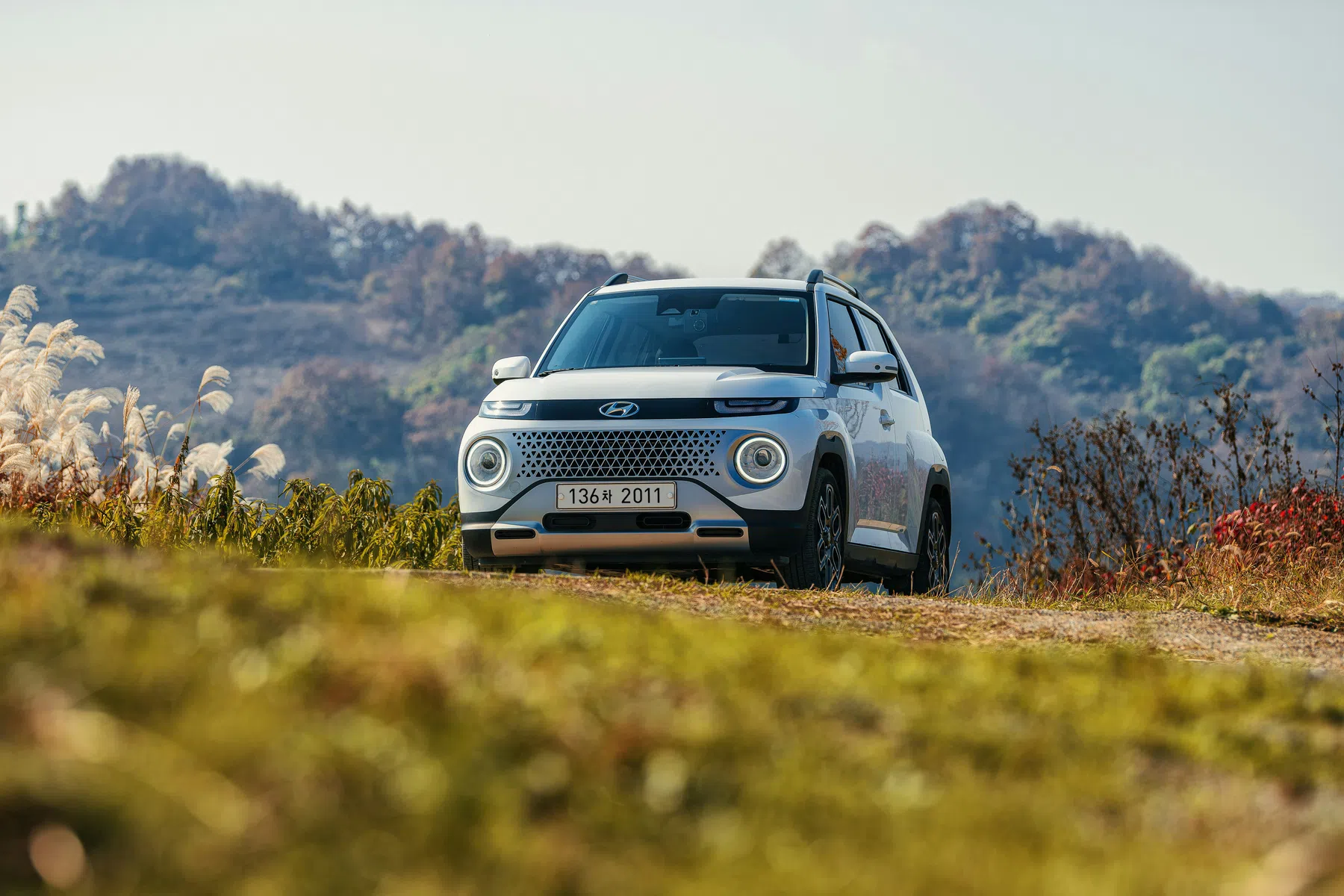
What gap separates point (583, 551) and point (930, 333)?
437 ft

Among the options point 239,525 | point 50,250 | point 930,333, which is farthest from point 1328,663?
point 50,250

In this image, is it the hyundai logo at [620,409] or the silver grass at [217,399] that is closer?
the hyundai logo at [620,409]

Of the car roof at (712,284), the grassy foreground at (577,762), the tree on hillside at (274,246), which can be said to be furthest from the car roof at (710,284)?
the tree on hillside at (274,246)

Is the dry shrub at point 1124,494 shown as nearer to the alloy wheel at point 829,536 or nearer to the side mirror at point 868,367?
the side mirror at point 868,367

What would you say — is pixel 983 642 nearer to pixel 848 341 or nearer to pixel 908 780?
pixel 908 780

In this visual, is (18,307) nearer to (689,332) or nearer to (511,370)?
(511,370)

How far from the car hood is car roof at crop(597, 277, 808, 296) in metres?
0.94

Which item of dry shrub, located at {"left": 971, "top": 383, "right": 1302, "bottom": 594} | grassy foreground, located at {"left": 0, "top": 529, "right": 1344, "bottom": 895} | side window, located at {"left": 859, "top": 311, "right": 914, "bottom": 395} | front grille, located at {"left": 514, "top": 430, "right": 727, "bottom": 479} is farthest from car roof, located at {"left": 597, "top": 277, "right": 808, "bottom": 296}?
grassy foreground, located at {"left": 0, "top": 529, "right": 1344, "bottom": 895}

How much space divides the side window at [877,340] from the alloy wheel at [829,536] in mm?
1959

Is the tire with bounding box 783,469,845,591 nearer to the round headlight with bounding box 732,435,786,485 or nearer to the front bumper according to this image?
the front bumper

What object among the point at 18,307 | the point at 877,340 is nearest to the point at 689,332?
the point at 877,340

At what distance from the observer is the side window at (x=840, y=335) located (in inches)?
364

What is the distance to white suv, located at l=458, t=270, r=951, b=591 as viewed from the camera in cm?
803

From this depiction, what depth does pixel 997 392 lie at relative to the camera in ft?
404
